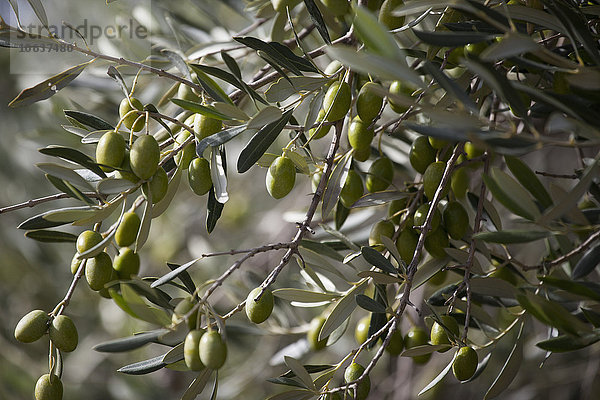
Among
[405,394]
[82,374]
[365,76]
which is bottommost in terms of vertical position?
[405,394]

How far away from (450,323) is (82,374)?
5.24 ft

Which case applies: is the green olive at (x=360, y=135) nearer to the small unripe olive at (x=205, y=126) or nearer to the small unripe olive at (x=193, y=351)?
the small unripe olive at (x=205, y=126)

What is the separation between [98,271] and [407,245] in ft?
1.06

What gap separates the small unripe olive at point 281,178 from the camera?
0.51 m

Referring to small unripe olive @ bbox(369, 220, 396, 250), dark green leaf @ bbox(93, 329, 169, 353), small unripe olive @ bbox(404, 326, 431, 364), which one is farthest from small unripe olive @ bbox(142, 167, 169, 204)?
small unripe olive @ bbox(404, 326, 431, 364)

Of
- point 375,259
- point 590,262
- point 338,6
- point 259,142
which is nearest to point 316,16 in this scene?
point 338,6

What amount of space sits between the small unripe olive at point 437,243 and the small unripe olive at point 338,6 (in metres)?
0.26

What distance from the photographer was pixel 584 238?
595mm

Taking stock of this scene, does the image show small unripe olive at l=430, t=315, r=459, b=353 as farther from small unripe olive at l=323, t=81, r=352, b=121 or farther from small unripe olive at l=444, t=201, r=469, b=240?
small unripe olive at l=323, t=81, r=352, b=121

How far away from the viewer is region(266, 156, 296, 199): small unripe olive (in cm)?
51

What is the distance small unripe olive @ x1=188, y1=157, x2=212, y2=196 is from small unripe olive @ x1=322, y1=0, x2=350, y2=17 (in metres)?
0.21

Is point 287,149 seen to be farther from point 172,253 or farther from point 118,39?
point 172,253

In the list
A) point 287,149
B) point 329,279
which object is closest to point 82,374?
point 329,279

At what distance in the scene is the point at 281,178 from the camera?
1.68 feet
